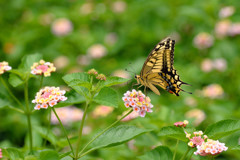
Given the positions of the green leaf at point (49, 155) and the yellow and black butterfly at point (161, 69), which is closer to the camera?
the green leaf at point (49, 155)

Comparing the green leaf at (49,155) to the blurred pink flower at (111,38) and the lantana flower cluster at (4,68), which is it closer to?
the lantana flower cluster at (4,68)

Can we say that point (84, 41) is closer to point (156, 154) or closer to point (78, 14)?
point (78, 14)

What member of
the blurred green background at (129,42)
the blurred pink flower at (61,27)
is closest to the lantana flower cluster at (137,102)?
the blurred green background at (129,42)

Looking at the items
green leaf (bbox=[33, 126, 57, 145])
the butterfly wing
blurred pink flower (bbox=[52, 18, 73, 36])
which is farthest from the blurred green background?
green leaf (bbox=[33, 126, 57, 145])

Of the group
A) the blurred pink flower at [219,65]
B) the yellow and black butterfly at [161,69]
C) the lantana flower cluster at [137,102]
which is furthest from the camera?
the blurred pink flower at [219,65]

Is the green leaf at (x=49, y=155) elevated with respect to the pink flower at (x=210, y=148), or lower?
lower

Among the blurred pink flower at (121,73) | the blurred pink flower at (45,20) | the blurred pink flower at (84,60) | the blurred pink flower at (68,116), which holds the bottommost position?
the blurred pink flower at (68,116)

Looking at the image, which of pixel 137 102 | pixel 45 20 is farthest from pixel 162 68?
pixel 45 20

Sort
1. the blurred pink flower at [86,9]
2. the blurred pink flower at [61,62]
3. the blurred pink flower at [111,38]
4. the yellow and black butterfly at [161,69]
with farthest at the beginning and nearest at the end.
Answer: the blurred pink flower at [86,9] → the blurred pink flower at [111,38] → the blurred pink flower at [61,62] → the yellow and black butterfly at [161,69]
